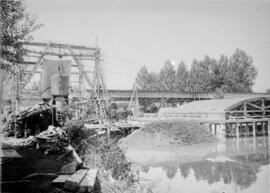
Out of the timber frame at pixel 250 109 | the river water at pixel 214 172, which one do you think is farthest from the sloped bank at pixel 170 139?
the timber frame at pixel 250 109

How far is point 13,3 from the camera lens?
9.01m

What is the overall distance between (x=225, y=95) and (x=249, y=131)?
84.0ft

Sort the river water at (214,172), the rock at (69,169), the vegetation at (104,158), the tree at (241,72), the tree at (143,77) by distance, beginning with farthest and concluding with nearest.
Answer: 1. the tree at (143,77)
2. the tree at (241,72)
3. the river water at (214,172)
4. the vegetation at (104,158)
5. the rock at (69,169)

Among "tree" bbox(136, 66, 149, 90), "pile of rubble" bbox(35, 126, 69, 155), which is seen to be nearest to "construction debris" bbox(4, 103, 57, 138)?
"pile of rubble" bbox(35, 126, 69, 155)

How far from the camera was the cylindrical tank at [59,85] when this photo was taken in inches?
526

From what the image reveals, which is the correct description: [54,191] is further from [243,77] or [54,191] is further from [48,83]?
[243,77]

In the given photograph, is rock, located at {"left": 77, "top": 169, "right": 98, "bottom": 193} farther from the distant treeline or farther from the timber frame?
the distant treeline

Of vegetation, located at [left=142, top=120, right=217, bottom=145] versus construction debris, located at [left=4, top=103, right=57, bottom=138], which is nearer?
construction debris, located at [left=4, top=103, right=57, bottom=138]

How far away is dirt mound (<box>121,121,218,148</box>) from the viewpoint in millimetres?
22484

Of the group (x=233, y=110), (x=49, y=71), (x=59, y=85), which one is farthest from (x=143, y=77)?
(x=59, y=85)

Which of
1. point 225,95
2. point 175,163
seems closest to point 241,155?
point 175,163

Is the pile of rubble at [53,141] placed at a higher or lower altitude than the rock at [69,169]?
higher

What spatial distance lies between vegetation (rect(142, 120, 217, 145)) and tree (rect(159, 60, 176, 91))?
155 feet

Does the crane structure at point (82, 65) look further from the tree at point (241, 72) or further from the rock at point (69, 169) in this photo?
the tree at point (241, 72)
